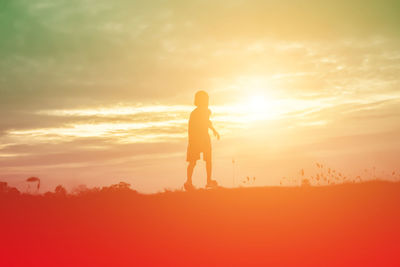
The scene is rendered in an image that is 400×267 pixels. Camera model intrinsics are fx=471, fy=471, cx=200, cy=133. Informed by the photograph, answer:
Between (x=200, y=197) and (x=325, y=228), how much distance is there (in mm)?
4569

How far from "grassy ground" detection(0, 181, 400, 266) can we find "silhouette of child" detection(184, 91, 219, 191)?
192 centimetres

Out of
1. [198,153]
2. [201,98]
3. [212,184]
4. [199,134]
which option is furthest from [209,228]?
[201,98]

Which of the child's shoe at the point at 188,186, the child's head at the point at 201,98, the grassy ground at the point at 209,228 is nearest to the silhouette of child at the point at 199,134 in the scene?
the child's head at the point at 201,98

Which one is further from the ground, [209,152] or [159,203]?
[209,152]

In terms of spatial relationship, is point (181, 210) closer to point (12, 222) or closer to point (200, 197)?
point (200, 197)

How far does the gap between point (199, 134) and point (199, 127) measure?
249mm

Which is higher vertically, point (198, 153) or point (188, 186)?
point (198, 153)

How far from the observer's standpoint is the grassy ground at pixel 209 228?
902cm

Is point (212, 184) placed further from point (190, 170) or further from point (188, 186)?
point (190, 170)

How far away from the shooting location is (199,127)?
55.0ft

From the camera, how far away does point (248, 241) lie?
978 centimetres

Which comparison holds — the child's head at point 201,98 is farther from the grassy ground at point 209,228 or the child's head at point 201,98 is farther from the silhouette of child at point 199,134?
the grassy ground at point 209,228

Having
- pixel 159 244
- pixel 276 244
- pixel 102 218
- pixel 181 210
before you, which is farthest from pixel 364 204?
pixel 102 218

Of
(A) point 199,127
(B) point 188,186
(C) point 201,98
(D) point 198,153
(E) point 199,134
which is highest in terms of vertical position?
(C) point 201,98
